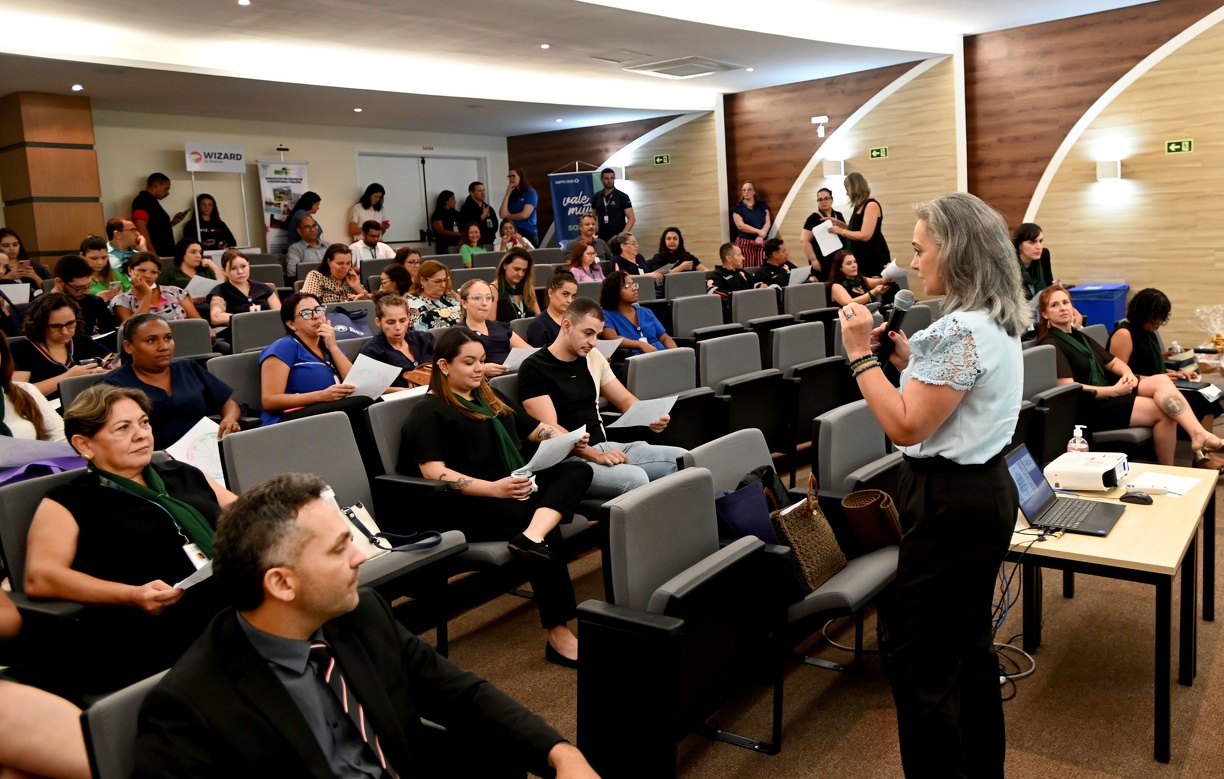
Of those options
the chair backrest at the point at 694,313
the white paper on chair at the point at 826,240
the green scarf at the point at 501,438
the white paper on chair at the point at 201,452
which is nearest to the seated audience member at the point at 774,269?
the white paper on chair at the point at 826,240

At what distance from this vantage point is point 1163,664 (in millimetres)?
2609

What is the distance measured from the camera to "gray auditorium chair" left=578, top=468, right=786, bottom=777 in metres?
2.30

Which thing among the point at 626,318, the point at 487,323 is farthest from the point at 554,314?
the point at 626,318

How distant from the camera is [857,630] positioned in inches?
128

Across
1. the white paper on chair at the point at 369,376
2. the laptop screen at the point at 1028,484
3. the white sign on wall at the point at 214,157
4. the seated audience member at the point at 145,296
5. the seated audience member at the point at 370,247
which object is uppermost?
the white sign on wall at the point at 214,157

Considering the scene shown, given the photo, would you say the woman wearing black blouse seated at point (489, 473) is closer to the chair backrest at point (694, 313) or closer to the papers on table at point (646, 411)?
the papers on table at point (646, 411)

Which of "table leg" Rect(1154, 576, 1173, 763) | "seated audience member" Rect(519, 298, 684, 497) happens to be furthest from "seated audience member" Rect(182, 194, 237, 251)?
"table leg" Rect(1154, 576, 1173, 763)

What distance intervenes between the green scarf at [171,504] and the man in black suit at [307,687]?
103 centimetres

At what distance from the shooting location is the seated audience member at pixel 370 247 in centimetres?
1070

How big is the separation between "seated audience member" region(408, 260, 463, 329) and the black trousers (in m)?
4.36

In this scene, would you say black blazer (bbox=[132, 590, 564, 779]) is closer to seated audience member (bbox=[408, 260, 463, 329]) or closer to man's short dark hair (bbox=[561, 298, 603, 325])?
man's short dark hair (bbox=[561, 298, 603, 325])

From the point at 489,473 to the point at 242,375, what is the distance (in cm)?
194

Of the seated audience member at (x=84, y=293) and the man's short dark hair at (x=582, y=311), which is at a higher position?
the seated audience member at (x=84, y=293)

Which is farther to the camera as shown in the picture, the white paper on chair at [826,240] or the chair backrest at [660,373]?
the white paper on chair at [826,240]
